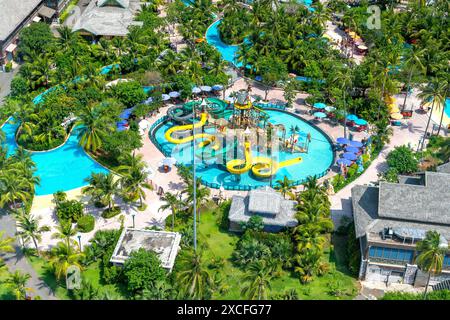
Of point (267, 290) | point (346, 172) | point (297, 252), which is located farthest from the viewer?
point (346, 172)

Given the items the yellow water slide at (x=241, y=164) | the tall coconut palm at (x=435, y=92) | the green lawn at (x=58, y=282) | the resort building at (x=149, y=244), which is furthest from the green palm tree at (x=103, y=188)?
the tall coconut palm at (x=435, y=92)

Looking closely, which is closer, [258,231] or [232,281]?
[232,281]

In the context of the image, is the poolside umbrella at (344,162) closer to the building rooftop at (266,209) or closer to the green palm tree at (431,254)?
the building rooftop at (266,209)

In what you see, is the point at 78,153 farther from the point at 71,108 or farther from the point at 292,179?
the point at 292,179

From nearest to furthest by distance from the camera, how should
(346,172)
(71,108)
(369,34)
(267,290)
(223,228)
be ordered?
(267,290) < (223,228) < (346,172) < (71,108) < (369,34)

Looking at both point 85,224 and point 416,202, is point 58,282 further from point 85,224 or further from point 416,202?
point 416,202
